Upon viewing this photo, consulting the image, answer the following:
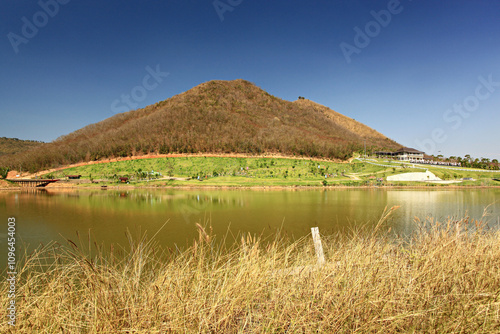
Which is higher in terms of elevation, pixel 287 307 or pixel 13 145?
pixel 13 145

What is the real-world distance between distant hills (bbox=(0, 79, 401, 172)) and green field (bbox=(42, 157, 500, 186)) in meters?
7.88

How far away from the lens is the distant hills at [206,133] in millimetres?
A: 61875

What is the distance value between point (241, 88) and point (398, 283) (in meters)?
128

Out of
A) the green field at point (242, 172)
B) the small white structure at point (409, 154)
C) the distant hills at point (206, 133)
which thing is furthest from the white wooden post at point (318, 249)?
the small white structure at point (409, 154)

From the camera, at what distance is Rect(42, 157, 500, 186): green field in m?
39.6

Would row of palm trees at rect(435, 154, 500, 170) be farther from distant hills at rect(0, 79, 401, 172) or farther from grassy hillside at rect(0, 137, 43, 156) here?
grassy hillside at rect(0, 137, 43, 156)

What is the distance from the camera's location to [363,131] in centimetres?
13275

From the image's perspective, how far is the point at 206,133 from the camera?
73438 millimetres

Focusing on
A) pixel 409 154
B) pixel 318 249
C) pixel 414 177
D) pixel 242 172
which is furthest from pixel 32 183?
pixel 409 154

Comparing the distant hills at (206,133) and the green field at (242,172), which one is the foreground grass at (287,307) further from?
the distant hills at (206,133)

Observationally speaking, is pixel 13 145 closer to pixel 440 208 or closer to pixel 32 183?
pixel 32 183

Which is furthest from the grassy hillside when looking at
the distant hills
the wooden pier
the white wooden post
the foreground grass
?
the white wooden post

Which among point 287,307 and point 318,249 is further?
point 318,249

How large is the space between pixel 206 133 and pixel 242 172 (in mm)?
29674
